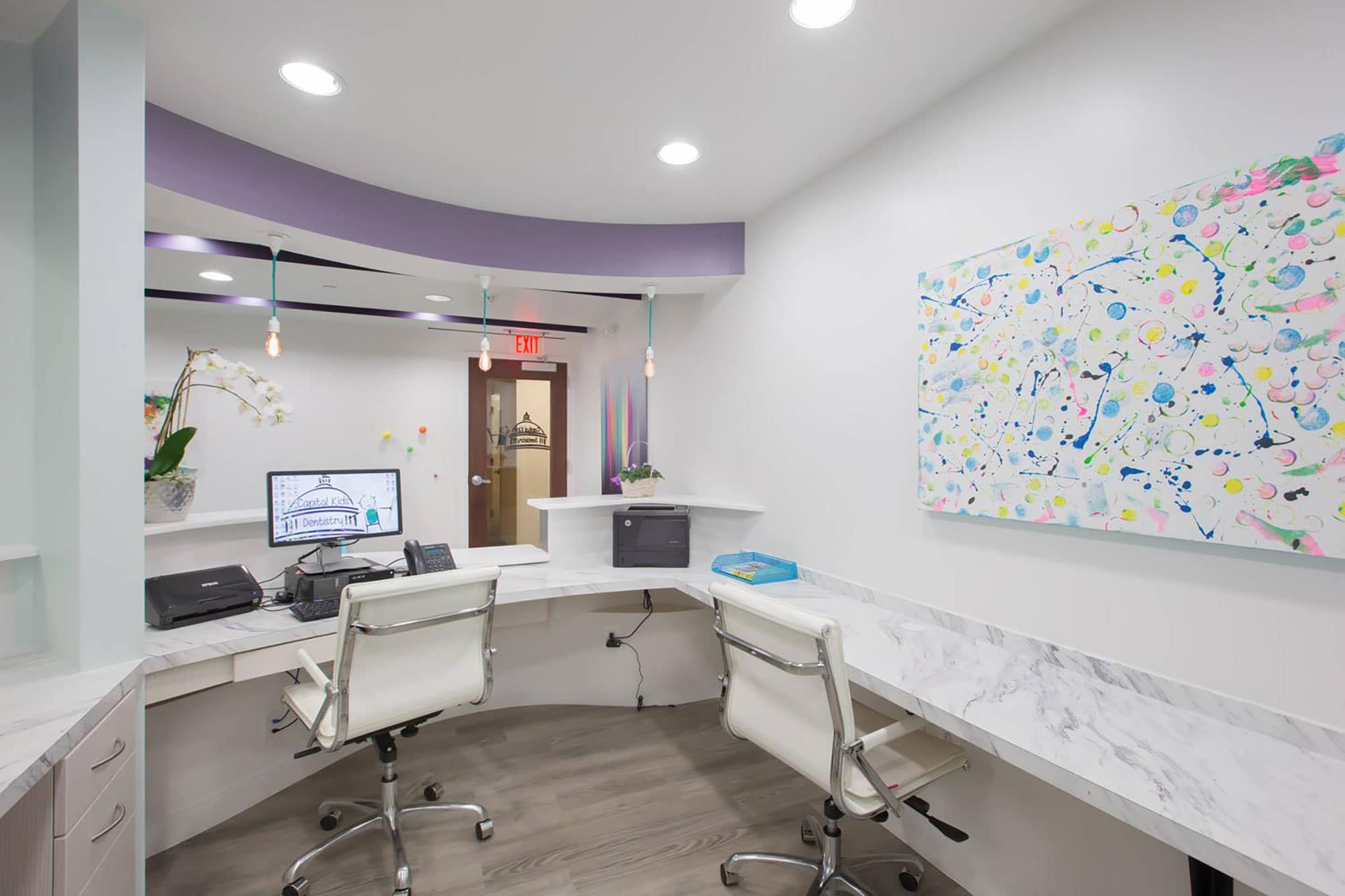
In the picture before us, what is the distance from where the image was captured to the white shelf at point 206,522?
210 centimetres

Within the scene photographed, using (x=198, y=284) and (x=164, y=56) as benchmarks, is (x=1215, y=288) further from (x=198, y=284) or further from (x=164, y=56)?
(x=198, y=284)

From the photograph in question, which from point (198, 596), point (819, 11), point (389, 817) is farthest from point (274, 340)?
point (819, 11)

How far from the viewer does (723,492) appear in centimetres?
312

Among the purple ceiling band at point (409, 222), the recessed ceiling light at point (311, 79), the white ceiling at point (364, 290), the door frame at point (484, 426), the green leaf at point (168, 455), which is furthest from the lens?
the door frame at point (484, 426)

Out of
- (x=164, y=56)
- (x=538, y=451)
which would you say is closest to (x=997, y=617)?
(x=164, y=56)

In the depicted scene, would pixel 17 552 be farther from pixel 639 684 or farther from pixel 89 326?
pixel 639 684

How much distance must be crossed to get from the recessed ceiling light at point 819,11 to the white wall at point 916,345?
58 centimetres

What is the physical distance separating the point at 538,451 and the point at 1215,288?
5080mm

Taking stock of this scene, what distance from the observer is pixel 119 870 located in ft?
4.62

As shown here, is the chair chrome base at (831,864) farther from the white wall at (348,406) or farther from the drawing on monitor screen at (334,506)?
the white wall at (348,406)

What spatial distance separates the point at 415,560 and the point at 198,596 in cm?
69

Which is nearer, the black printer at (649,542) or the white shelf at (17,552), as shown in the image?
the white shelf at (17,552)

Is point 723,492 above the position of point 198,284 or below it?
below

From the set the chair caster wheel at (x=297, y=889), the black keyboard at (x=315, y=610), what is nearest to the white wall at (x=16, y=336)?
the black keyboard at (x=315, y=610)
